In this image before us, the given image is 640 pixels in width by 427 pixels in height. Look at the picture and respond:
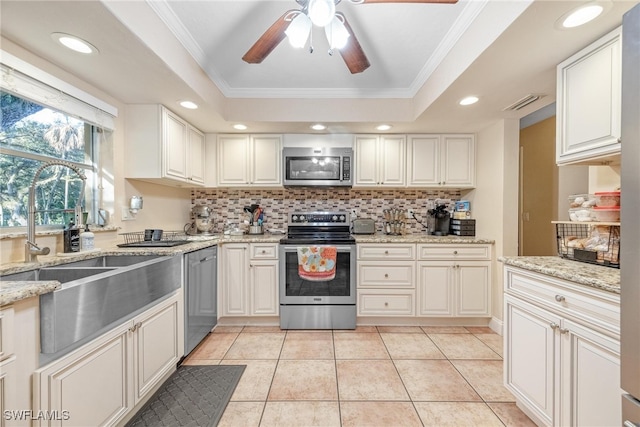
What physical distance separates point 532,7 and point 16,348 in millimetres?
2365

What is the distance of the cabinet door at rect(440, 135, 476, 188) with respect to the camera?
303cm

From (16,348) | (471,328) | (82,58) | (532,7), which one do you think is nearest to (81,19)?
(82,58)

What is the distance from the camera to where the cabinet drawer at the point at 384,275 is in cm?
276

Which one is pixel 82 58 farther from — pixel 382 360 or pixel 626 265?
pixel 382 360

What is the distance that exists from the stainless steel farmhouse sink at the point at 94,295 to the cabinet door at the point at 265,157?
1453 mm

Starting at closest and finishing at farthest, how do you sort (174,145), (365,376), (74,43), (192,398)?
1. (74,43)
2. (192,398)
3. (365,376)
4. (174,145)

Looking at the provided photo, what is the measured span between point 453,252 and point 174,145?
2.86 metres

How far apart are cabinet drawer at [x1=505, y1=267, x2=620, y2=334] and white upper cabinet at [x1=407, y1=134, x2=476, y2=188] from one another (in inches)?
64.8

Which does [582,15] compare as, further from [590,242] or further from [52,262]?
[52,262]

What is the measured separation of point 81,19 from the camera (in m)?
1.27

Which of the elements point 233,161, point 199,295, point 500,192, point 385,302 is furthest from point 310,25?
point 385,302

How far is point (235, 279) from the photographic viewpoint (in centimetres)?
274

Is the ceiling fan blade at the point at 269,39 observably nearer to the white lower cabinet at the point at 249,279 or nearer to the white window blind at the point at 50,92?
the white window blind at the point at 50,92

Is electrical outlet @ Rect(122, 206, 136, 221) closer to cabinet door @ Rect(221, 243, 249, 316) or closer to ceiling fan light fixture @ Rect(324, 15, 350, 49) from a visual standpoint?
cabinet door @ Rect(221, 243, 249, 316)
